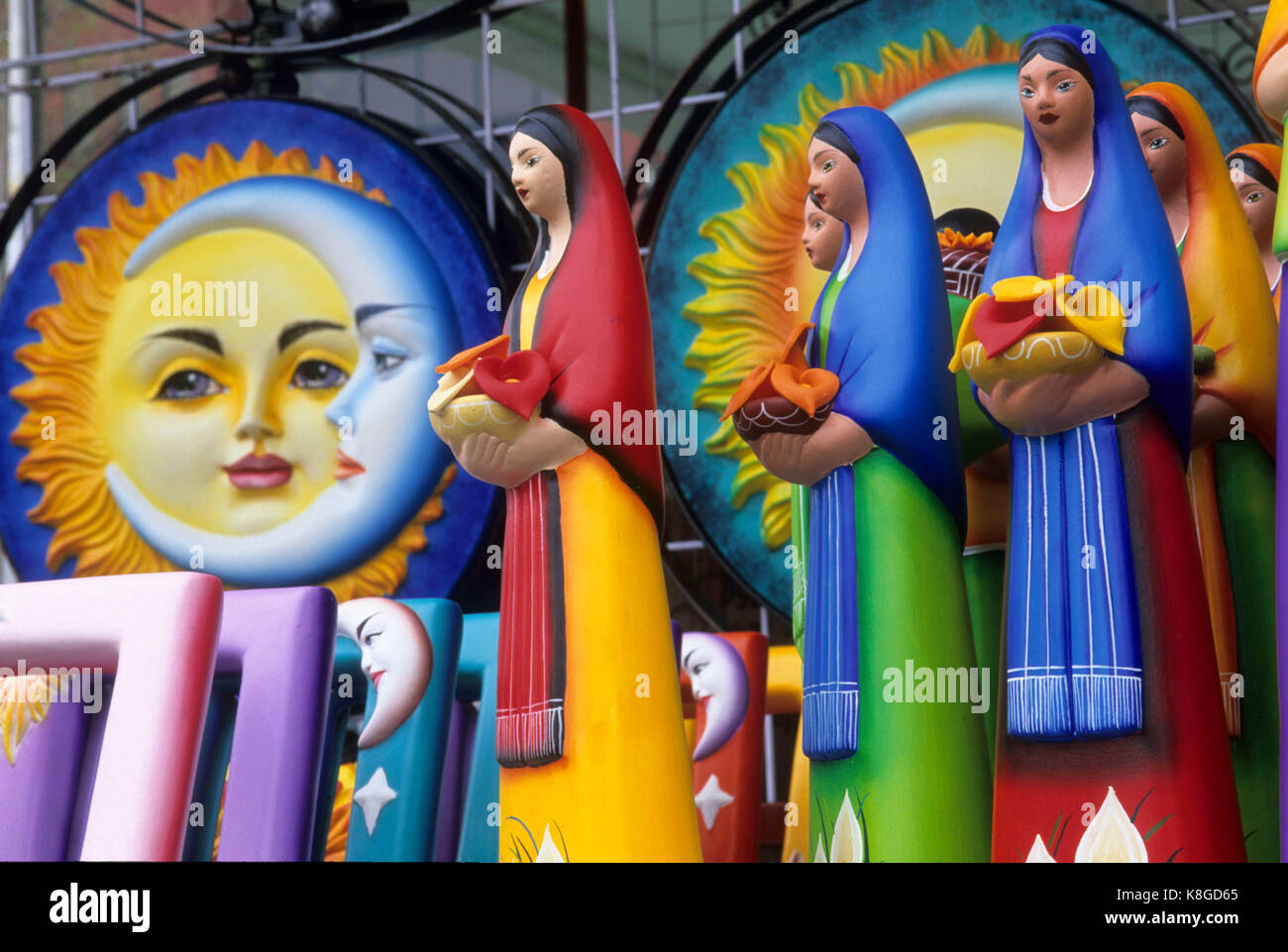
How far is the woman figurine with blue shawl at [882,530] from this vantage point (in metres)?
1.86

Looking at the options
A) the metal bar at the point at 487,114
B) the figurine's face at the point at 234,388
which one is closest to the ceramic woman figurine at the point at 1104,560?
the metal bar at the point at 487,114

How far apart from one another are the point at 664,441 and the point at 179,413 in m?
1.22

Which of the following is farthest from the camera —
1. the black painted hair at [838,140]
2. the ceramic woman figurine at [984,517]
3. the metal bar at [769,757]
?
the metal bar at [769,757]

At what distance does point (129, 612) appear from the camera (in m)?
1.90

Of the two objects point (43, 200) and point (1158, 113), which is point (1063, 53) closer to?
point (1158, 113)

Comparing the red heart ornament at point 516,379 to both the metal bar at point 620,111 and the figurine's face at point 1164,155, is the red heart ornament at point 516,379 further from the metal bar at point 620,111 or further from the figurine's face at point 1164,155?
the metal bar at point 620,111

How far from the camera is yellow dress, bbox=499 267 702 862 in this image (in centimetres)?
189

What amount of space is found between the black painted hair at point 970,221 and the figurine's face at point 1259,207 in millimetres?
789

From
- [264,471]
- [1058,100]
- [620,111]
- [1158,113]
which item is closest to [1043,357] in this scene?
[1058,100]

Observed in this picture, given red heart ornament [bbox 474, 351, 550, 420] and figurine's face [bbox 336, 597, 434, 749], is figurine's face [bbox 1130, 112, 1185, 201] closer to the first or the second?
red heart ornament [bbox 474, 351, 550, 420]

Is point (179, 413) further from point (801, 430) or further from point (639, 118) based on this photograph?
point (801, 430)

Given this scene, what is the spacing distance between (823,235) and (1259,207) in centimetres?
69
